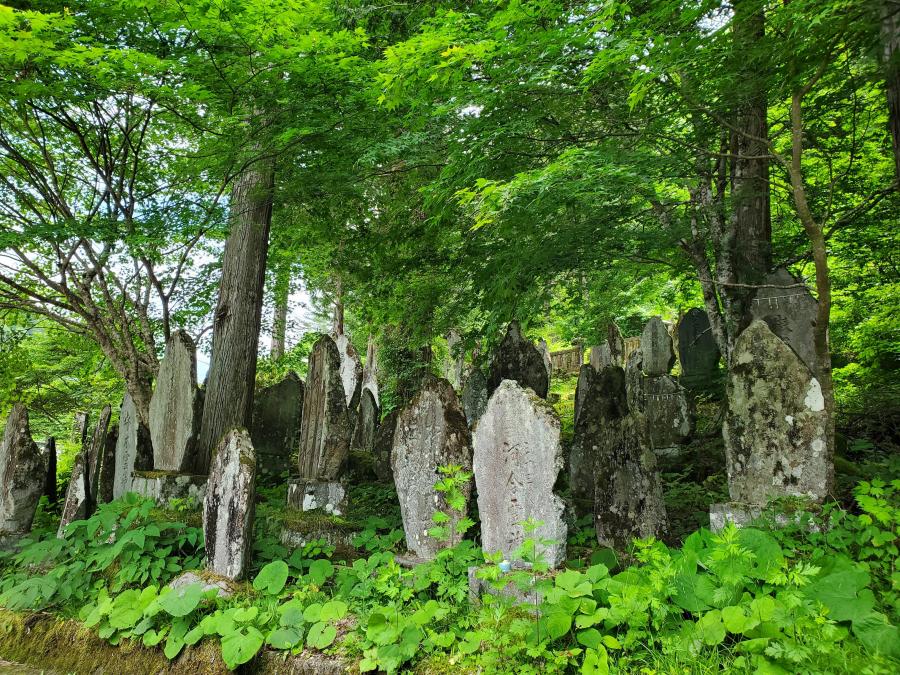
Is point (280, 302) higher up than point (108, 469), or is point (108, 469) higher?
point (280, 302)

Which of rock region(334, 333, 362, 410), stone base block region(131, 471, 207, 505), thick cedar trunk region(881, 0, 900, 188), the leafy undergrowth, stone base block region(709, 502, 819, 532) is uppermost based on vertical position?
thick cedar trunk region(881, 0, 900, 188)

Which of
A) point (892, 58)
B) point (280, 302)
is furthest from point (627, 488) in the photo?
point (280, 302)

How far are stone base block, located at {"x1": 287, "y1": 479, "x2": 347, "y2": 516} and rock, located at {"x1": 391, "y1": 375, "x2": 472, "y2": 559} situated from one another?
1.00 m

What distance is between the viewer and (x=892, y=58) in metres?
2.73

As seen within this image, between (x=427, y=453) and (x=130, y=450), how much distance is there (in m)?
4.33

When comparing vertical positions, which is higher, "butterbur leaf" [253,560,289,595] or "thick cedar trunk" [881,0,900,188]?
"thick cedar trunk" [881,0,900,188]

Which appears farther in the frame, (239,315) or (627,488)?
(239,315)

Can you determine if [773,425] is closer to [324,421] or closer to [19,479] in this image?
[324,421]

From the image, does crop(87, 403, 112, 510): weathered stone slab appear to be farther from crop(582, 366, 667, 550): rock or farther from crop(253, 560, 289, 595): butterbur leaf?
crop(582, 366, 667, 550): rock

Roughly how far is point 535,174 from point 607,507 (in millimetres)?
2654

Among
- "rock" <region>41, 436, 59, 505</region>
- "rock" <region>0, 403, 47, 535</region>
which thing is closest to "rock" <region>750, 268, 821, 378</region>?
"rock" <region>0, 403, 47, 535</region>

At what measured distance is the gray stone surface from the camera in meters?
3.29

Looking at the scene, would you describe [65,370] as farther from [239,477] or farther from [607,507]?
[607,507]

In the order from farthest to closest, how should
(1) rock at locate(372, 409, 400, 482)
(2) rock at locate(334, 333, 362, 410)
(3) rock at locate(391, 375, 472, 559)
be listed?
(2) rock at locate(334, 333, 362, 410), (1) rock at locate(372, 409, 400, 482), (3) rock at locate(391, 375, 472, 559)
